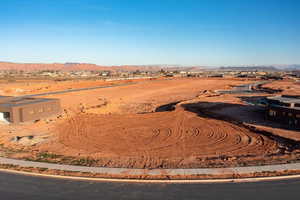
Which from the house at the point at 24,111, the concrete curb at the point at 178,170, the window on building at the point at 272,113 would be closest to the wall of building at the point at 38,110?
the house at the point at 24,111

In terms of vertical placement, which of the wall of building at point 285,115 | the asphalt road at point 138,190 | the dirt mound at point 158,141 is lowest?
the dirt mound at point 158,141

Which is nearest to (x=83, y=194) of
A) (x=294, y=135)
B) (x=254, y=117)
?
(x=294, y=135)

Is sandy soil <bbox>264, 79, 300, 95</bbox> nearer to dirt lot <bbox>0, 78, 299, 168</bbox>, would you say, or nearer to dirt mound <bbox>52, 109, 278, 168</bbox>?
dirt lot <bbox>0, 78, 299, 168</bbox>

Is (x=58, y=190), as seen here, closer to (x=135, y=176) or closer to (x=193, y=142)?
(x=135, y=176)

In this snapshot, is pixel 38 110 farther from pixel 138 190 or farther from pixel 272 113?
pixel 272 113

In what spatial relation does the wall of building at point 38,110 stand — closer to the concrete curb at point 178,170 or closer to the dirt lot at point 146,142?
the dirt lot at point 146,142

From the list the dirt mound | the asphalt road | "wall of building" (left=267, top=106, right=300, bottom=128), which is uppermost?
"wall of building" (left=267, top=106, right=300, bottom=128)

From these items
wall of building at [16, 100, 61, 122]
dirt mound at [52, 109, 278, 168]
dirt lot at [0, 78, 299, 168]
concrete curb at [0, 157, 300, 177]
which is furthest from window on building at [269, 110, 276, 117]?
wall of building at [16, 100, 61, 122]

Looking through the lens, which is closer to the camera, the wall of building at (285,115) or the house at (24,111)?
the wall of building at (285,115)
